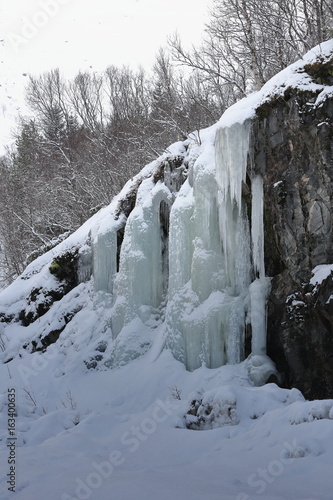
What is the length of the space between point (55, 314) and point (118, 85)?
50.0ft

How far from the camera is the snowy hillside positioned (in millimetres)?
4141

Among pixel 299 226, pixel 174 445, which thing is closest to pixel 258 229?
pixel 299 226

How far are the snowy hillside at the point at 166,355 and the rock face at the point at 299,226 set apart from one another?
7.1 inches

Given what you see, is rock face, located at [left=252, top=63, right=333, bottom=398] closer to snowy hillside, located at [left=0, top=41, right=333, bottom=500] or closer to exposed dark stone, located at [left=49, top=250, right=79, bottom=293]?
snowy hillside, located at [left=0, top=41, right=333, bottom=500]

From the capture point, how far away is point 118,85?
23125 mm

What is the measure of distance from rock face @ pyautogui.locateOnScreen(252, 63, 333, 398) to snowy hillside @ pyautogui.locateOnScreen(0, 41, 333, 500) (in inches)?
7.1

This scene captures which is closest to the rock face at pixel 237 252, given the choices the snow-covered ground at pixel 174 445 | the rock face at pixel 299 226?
the rock face at pixel 299 226

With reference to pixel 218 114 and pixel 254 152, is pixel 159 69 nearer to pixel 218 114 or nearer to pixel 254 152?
pixel 218 114

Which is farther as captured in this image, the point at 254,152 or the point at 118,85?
the point at 118,85

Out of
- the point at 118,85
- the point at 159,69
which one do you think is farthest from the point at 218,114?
the point at 118,85

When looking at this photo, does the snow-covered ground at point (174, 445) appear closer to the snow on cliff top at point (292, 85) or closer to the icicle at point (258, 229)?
the icicle at point (258, 229)

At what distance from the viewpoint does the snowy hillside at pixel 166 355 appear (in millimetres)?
4141

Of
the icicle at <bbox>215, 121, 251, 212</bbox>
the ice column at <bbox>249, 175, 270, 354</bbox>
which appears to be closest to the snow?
the ice column at <bbox>249, 175, 270, 354</bbox>

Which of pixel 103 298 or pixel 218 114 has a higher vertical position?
pixel 218 114
